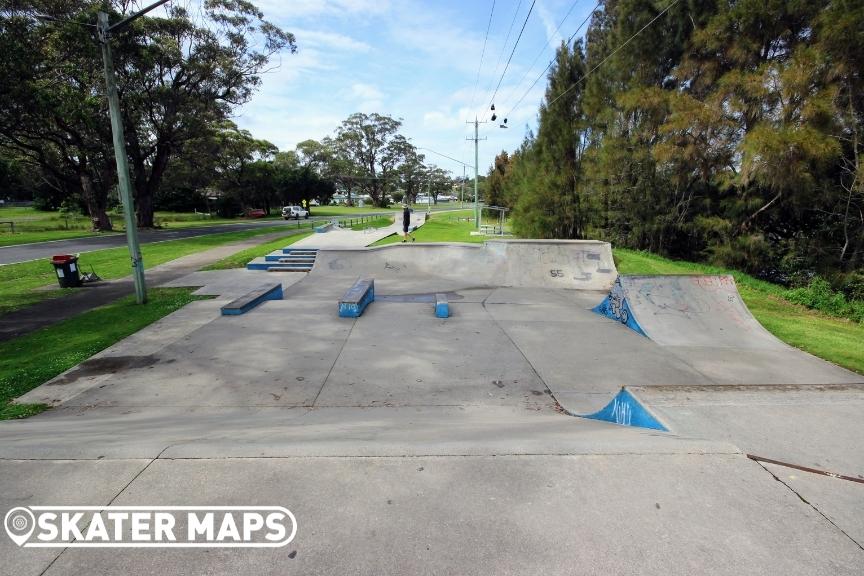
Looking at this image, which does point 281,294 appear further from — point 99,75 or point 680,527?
point 99,75

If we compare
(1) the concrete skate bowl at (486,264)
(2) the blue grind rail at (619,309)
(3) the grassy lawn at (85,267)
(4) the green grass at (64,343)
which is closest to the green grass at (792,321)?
(1) the concrete skate bowl at (486,264)

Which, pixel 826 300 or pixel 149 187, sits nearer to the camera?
pixel 826 300

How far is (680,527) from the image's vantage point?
210 cm

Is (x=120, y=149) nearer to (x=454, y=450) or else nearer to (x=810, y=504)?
(x=454, y=450)

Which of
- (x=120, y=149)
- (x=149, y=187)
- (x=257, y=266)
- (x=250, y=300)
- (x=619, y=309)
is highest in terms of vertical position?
(x=149, y=187)

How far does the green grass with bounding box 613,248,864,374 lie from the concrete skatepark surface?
2.94ft

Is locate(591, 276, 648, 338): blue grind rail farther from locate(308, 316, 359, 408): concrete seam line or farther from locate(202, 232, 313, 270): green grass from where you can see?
locate(202, 232, 313, 270): green grass

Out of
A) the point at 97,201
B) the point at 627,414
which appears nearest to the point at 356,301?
the point at 627,414

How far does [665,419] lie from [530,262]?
10.6m

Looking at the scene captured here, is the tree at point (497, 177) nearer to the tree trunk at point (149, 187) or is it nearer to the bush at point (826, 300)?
the tree trunk at point (149, 187)

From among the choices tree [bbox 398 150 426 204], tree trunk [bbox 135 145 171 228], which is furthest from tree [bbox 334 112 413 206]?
tree trunk [bbox 135 145 171 228]

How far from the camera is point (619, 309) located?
9.14 metres

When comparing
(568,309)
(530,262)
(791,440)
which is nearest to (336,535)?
(791,440)

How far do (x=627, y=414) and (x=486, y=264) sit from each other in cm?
1012
